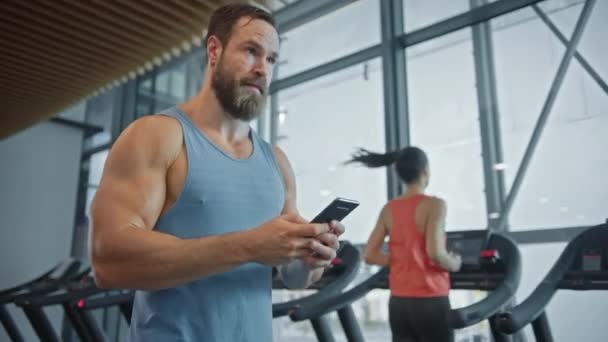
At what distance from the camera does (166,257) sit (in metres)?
0.97

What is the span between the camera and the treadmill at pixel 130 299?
274 centimetres

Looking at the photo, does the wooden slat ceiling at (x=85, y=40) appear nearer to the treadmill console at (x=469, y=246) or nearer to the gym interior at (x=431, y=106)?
the gym interior at (x=431, y=106)

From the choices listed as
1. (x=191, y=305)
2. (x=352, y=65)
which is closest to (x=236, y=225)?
(x=191, y=305)

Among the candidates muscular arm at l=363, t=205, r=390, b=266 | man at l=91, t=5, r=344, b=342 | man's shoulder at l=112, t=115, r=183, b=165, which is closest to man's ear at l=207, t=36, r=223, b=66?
man at l=91, t=5, r=344, b=342

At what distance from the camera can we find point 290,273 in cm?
134

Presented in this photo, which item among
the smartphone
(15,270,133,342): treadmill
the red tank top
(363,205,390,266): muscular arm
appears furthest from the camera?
(15,270,133,342): treadmill

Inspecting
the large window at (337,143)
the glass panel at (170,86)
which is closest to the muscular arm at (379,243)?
the large window at (337,143)

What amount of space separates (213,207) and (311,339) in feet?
13.9

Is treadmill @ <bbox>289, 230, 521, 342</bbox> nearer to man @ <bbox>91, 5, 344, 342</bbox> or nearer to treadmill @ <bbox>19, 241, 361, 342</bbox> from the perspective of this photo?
treadmill @ <bbox>19, 241, 361, 342</bbox>

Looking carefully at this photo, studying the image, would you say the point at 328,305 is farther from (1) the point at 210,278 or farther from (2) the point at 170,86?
(2) the point at 170,86

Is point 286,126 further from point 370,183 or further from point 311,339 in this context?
point 311,339

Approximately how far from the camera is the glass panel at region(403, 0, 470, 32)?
13.9ft

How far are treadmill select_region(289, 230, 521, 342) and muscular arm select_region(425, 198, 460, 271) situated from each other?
227 mm

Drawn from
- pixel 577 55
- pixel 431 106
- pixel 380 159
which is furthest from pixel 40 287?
pixel 577 55
